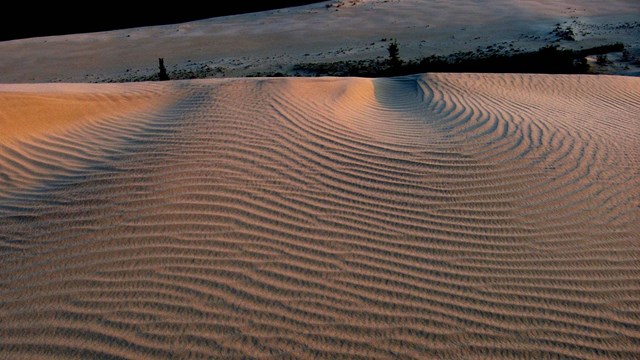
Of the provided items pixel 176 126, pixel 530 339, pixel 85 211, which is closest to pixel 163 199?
pixel 85 211

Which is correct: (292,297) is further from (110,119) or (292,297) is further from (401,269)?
(110,119)

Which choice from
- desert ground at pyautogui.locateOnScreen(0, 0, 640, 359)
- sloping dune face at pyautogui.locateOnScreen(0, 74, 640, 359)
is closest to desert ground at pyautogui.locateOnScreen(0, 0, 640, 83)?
desert ground at pyautogui.locateOnScreen(0, 0, 640, 359)

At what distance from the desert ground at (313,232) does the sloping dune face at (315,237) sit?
2 centimetres

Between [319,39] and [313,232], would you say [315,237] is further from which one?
[319,39]

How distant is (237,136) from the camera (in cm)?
577

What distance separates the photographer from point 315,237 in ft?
13.1

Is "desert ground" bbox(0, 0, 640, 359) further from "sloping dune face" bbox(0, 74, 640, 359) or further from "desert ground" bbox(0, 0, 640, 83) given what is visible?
"desert ground" bbox(0, 0, 640, 83)

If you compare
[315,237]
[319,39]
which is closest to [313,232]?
[315,237]

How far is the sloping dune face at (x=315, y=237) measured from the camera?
3062mm

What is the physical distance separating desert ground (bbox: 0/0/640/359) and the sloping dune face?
0.02 m

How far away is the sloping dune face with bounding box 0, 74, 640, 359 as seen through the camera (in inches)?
121

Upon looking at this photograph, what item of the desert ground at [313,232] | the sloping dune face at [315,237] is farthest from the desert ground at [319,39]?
the sloping dune face at [315,237]

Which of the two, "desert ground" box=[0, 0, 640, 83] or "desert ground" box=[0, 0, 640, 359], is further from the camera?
"desert ground" box=[0, 0, 640, 83]

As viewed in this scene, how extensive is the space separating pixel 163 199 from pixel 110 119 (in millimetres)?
3416
